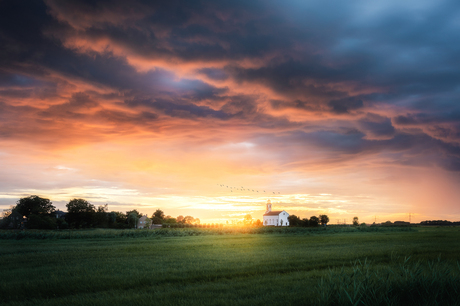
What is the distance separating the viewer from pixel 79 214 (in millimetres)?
100750

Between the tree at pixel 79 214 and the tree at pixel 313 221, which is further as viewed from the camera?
the tree at pixel 313 221

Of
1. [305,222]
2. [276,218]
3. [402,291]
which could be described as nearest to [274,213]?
[276,218]

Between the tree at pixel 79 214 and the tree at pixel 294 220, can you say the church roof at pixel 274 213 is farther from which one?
the tree at pixel 79 214

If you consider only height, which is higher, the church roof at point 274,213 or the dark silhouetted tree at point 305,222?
the church roof at point 274,213

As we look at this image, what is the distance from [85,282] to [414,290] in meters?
10.8

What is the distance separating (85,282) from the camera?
11023mm

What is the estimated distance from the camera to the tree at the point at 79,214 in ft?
329

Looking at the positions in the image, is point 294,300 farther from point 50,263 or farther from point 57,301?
point 50,263

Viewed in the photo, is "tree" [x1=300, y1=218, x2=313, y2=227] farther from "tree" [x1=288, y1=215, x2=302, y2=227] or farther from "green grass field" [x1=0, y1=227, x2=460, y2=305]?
"green grass field" [x1=0, y1=227, x2=460, y2=305]

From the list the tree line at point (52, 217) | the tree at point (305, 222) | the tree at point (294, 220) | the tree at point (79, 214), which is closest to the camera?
the tree line at point (52, 217)

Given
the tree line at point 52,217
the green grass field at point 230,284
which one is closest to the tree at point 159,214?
the tree line at point 52,217

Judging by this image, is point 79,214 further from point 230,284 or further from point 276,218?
point 230,284

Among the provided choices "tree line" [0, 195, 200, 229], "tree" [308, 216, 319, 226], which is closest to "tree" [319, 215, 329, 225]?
"tree" [308, 216, 319, 226]

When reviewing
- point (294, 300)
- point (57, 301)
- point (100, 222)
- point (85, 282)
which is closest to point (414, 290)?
point (294, 300)
